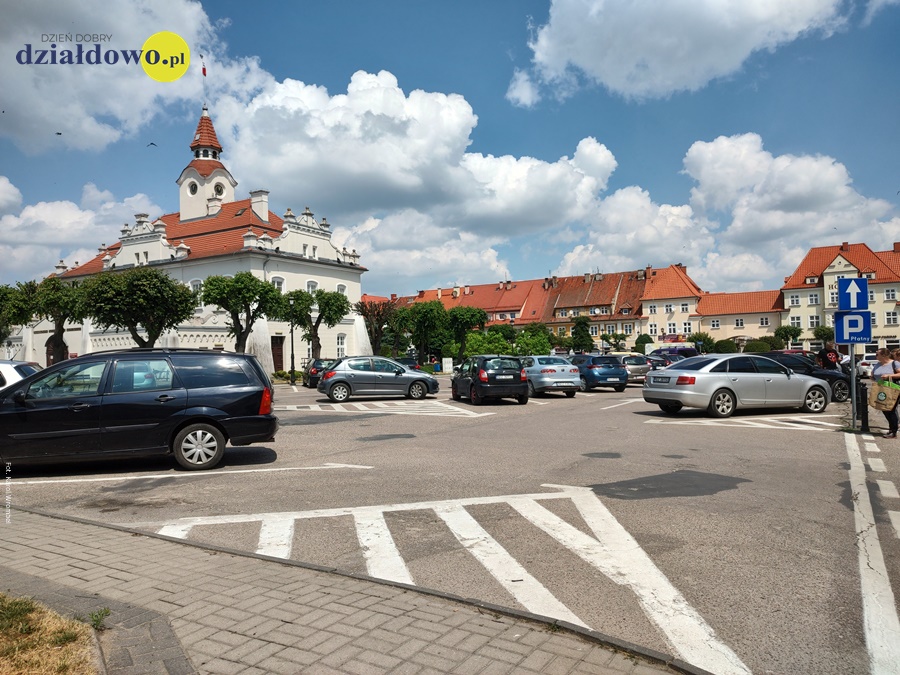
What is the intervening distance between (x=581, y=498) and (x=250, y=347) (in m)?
49.7

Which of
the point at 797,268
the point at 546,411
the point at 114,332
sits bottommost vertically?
the point at 546,411

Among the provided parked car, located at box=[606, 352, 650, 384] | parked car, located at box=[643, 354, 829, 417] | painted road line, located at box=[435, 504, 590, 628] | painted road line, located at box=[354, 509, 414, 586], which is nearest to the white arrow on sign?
parked car, located at box=[643, 354, 829, 417]

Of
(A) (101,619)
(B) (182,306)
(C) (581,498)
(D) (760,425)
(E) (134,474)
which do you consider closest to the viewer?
(A) (101,619)

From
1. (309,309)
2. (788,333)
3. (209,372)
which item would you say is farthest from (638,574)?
(788,333)

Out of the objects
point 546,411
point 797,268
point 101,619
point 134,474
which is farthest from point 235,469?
point 797,268

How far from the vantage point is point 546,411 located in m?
19.0

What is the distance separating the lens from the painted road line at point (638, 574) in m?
3.58

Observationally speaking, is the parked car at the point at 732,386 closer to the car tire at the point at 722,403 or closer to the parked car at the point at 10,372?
the car tire at the point at 722,403

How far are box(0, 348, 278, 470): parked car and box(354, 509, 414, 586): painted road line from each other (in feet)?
12.1

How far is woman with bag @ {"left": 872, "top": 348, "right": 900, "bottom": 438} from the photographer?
39.7 feet

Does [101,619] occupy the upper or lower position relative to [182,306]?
lower

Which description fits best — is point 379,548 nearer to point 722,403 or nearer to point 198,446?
point 198,446

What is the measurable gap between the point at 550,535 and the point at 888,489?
4.74 m

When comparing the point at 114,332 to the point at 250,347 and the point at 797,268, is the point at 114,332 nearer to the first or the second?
the point at 250,347
